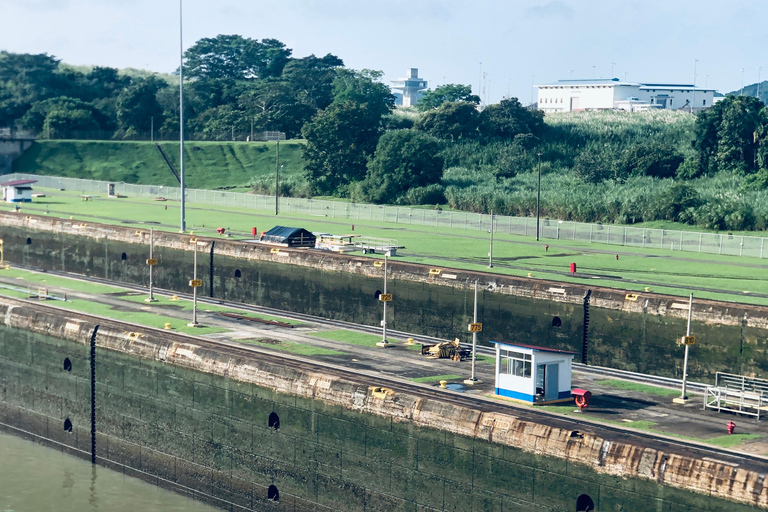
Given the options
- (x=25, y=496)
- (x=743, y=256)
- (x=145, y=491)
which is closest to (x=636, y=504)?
(x=145, y=491)

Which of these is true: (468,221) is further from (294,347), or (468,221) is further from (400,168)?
(294,347)

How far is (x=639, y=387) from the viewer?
150 feet

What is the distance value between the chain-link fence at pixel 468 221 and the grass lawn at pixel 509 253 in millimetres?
1650

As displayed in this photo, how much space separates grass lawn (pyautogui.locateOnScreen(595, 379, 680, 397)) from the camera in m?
44.2

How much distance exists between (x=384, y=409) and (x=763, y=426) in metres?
14.8

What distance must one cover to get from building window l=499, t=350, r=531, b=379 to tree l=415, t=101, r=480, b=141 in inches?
4385

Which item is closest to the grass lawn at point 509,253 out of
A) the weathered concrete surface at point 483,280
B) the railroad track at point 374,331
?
the weathered concrete surface at point 483,280

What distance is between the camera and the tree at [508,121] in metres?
150

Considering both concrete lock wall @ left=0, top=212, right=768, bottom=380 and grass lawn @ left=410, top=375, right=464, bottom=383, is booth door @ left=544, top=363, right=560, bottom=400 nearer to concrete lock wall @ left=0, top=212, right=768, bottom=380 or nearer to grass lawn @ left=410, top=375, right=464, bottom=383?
grass lawn @ left=410, top=375, right=464, bottom=383

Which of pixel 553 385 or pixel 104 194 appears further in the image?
pixel 104 194

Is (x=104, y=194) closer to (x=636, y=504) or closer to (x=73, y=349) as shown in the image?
(x=73, y=349)

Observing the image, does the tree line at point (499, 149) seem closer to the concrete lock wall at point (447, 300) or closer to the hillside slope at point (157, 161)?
the hillside slope at point (157, 161)

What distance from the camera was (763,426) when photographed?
37.7 m

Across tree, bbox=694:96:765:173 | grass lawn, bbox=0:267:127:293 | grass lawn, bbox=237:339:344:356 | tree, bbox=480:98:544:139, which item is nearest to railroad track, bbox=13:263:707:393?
grass lawn, bbox=0:267:127:293
